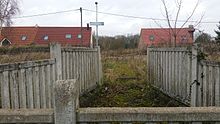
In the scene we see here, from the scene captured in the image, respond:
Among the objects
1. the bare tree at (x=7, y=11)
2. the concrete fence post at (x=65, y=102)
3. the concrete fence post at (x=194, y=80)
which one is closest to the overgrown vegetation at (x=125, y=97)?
the concrete fence post at (x=194, y=80)

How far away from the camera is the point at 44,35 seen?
141 ft

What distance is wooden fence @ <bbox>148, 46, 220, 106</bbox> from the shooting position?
4434 millimetres

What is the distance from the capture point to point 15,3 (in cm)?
3344

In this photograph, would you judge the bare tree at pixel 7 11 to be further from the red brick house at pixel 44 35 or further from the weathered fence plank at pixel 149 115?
the weathered fence plank at pixel 149 115

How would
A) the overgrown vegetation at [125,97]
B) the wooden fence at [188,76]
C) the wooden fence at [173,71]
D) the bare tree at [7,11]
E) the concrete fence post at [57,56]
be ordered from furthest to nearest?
the bare tree at [7,11] → the overgrown vegetation at [125,97] → the wooden fence at [173,71] → the concrete fence post at [57,56] → the wooden fence at [188,76]

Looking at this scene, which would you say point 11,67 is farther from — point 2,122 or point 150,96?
point 150,96

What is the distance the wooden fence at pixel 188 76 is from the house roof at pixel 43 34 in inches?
1339

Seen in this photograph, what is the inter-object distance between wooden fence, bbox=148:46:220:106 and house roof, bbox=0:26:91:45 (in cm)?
3400

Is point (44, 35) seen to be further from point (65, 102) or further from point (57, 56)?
point (65, 102)

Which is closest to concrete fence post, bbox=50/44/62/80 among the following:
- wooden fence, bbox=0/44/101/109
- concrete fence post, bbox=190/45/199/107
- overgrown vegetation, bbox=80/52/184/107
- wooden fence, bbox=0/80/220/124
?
wooden fence, bbox=0/44/101/109

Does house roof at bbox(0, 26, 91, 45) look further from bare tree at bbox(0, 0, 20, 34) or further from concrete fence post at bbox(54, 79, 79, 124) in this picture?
concrete fence post at bbox(54, 79, 79, 124)

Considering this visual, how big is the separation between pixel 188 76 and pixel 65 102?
13.4ft

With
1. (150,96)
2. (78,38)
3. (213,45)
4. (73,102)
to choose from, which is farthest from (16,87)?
(78,38)

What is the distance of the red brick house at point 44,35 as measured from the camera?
137 ft
